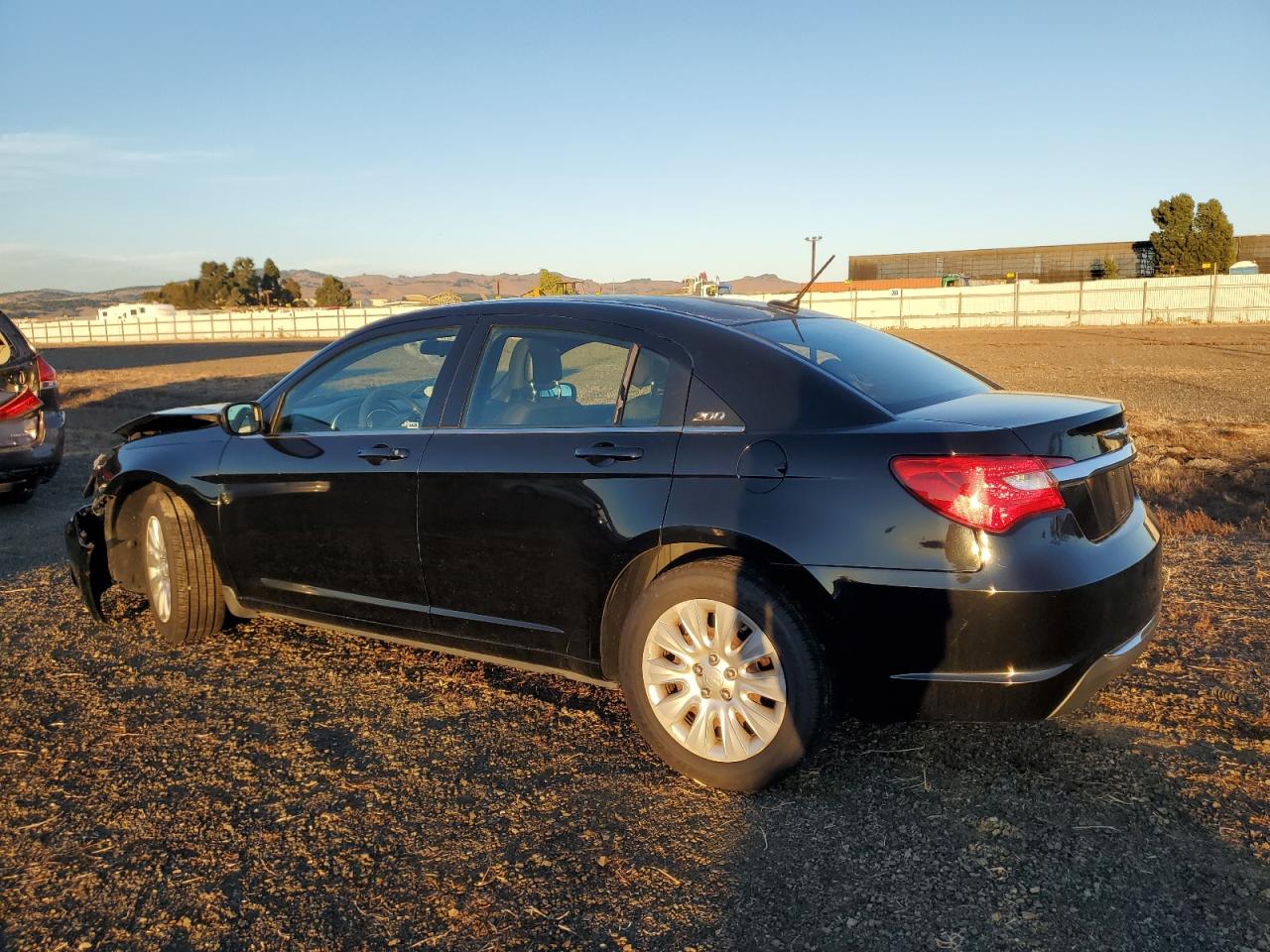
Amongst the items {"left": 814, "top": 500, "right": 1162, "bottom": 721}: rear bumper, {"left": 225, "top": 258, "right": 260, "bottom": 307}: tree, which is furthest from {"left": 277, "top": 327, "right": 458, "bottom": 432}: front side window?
{"left": 225, "top": 258, "right": 260, "bottom": 307}: tree

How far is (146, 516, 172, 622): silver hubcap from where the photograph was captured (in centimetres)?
506

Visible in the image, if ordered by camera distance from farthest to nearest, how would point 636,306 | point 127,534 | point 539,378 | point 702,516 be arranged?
1. point 127,534
2. point 539,378
3. point 636,306
4. point 702,516

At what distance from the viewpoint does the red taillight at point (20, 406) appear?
814cm

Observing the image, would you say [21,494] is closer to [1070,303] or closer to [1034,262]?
[1070,303]

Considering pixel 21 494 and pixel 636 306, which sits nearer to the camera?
pixel 636 306

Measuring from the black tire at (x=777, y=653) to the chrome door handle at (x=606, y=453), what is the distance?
0.43 meters

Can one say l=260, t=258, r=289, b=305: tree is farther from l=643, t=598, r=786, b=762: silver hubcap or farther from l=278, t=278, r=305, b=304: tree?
l=643, t=598, r=786, b=762: silver hubcap

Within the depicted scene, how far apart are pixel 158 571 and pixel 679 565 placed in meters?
2.93

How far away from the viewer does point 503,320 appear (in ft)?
14.0

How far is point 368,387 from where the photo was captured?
190 inches

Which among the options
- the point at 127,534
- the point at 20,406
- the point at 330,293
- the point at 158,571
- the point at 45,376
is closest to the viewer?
the point at 158,571

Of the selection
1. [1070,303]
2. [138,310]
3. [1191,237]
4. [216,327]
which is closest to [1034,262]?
[1191,237]

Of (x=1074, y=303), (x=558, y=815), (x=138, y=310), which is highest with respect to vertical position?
(x=138, y=310)

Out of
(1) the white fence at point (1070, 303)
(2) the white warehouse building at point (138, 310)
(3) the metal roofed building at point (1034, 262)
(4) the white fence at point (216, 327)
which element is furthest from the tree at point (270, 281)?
(1) the white fence at point (1070, 303)
